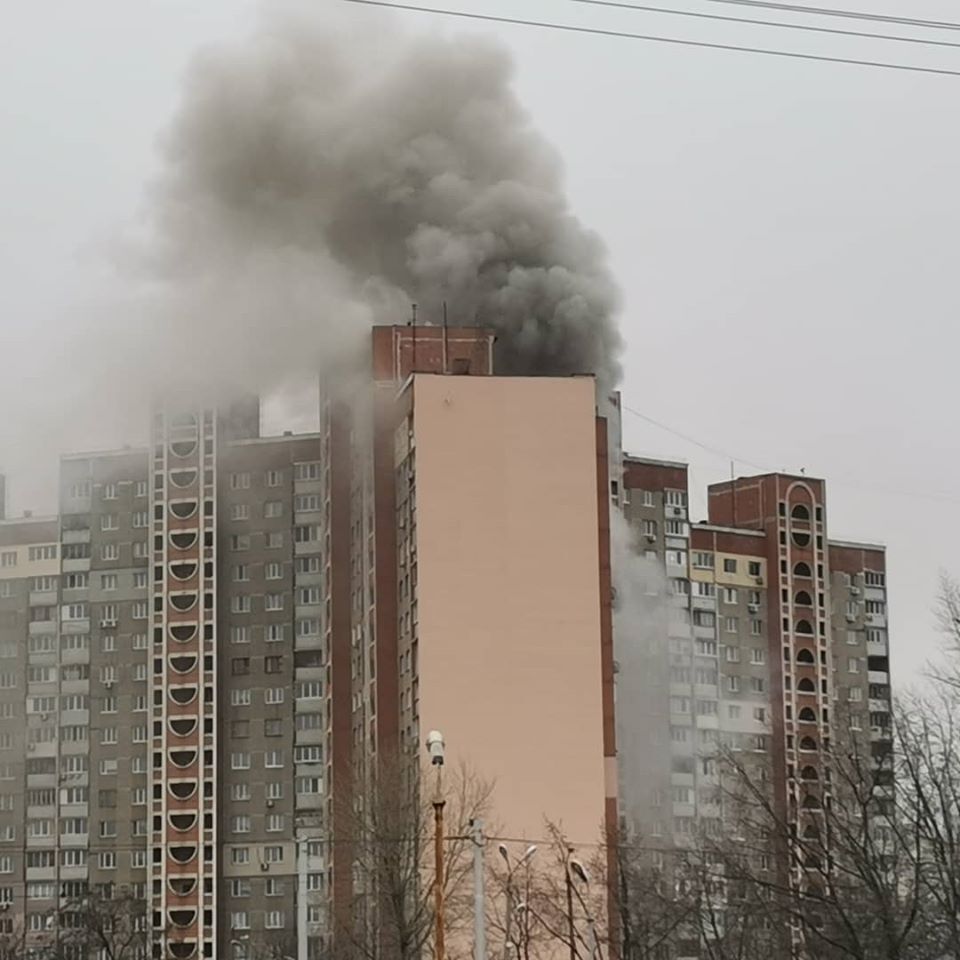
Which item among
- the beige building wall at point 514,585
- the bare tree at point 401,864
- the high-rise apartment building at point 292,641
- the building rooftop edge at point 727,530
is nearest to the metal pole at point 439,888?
the bare tree at point 401,864

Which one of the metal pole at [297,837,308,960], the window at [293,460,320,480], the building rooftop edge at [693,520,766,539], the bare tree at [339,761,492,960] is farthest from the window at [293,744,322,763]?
the metal pole at [297,837,308,960]

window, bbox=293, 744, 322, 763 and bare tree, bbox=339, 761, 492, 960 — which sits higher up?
window, bbox=293, 744, 322, 763

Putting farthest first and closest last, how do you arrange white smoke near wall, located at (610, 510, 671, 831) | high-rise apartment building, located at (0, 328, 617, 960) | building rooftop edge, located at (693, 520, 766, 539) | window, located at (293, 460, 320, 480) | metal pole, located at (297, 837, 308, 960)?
building rooftop edge, located at (693, 520, 766, 539) → window, located at (293, 460, 320, 480) → white smoke near wall, located at (610, 510, 671, 831) → high-rise apartment building, located at (0, 328, 617, 960) → metal pole, located at (297, 837, 308, 960)

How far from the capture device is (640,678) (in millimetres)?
86188

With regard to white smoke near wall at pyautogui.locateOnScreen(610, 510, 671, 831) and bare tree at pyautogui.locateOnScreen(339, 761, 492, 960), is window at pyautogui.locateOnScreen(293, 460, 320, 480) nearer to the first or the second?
white smoke near wall at pyautogui.locateOnScreen(610, 510, 671, 831)

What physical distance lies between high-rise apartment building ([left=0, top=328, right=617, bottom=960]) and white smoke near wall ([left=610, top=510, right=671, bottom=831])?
1177 centimetres

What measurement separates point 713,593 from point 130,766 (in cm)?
2595

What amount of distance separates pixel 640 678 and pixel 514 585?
21205 millimetres

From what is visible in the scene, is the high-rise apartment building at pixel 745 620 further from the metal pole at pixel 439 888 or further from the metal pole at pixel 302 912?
the metal pole at pixel 439 888

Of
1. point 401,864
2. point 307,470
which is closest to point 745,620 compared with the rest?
point 307,470

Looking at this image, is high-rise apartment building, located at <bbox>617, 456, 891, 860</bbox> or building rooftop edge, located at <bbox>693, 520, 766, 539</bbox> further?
building rooftop edge, located at <bbox>693, 520, 766, 539</bbox>

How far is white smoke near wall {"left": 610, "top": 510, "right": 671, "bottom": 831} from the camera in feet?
275

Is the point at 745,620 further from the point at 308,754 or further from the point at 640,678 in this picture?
the point at 308,754

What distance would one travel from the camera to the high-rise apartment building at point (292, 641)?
65.8m
